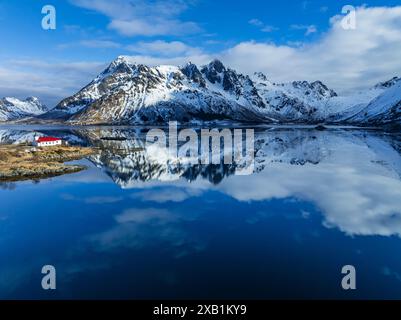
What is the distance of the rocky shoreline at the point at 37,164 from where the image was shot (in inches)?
2901

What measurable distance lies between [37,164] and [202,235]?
2310 inches

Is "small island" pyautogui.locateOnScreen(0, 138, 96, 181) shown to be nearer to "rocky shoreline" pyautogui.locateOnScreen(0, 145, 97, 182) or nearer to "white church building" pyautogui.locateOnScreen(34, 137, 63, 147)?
"rocky shoreline" pyautogui.locateOnScreen(0, 145, 97, 182)

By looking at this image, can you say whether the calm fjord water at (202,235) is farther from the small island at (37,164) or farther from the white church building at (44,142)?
the white church building at (44,142)

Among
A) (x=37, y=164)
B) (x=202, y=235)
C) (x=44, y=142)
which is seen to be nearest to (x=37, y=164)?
(x=37, y=164)

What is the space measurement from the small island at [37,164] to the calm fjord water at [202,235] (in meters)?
6.02

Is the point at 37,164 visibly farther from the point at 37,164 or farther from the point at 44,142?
the point at 44,142

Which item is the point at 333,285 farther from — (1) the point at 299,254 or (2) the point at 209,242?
(2) the point at 209,242

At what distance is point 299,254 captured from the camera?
3484 cm

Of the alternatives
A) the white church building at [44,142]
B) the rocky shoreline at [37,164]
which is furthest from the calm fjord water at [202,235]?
the white church building at [44,142]

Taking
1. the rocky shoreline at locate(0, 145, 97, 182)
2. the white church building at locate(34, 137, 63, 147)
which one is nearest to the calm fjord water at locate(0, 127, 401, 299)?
the rocky shoreline at locate(0, 145, 97, 182)

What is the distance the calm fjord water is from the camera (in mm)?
29062
